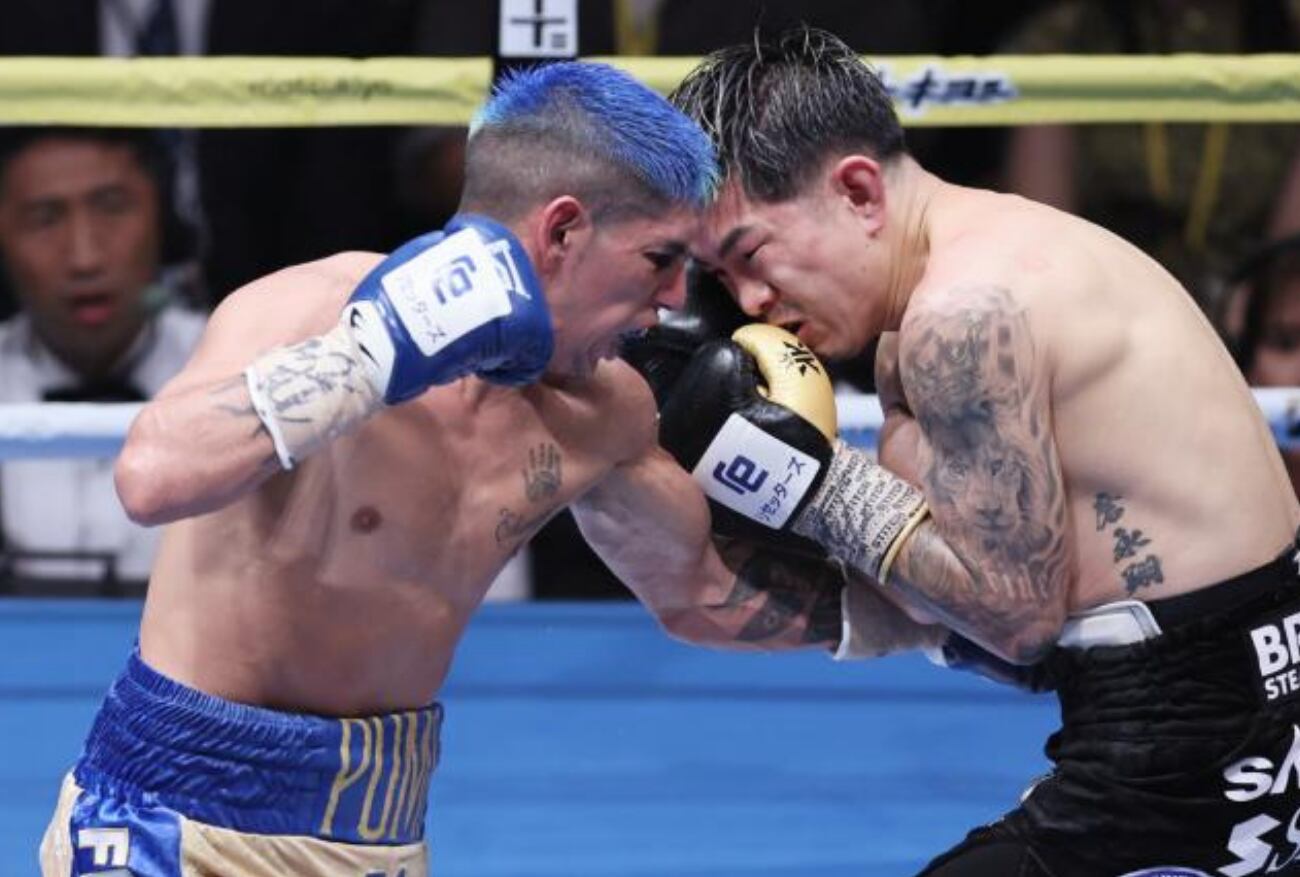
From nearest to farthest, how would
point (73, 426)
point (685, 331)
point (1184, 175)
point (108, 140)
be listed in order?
point (685, 331) → point (73, 426) → point (108, 140) → point (1184, 175)

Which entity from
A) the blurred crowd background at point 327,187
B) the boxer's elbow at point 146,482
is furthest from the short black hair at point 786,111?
the blurred crowd background at point 327,187

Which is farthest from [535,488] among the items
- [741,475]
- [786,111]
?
[786,111]

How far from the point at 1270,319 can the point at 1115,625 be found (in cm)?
223

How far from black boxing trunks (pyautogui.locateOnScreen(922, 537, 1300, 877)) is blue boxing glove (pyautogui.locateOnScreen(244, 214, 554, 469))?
0.73m

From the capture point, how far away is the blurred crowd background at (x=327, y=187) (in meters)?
4.70

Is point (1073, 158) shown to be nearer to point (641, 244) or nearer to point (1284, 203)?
point (1284, 203)

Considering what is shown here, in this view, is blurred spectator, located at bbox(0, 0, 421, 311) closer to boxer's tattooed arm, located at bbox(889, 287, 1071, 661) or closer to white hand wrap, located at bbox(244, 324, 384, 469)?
boxer's tattooed arm, located at bbox(889, 287, 1071, 661)

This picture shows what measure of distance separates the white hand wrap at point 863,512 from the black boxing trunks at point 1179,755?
0.69ft

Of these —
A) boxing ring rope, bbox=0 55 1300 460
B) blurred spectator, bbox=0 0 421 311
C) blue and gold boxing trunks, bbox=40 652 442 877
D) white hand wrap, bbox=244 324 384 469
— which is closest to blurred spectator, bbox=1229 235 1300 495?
boxing ring rope, bbox=0 55 1300 460

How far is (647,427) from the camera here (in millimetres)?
2578

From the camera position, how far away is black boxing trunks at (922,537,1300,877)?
249 cm

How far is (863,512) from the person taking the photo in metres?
2.57

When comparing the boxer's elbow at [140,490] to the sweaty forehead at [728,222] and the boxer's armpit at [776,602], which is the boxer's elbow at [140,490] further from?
the boxer's armpit at [776,602]

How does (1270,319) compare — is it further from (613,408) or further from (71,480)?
(613,408)
